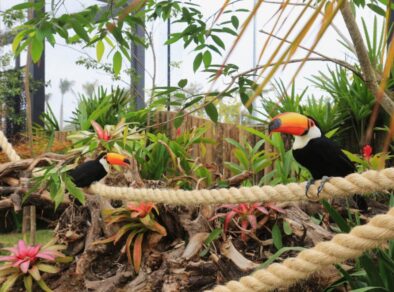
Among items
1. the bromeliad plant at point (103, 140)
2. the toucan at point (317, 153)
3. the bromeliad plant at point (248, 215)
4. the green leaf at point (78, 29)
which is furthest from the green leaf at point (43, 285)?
the green leaf at point (78, 29)

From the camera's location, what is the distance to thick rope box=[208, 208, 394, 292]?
0.65 m

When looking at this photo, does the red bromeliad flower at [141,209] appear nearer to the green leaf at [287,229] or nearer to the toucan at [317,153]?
the green leaf at [287,229]

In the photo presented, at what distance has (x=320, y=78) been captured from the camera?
156 inches

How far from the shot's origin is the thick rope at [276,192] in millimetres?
883

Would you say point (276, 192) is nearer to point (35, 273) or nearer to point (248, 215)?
point (248, 215)

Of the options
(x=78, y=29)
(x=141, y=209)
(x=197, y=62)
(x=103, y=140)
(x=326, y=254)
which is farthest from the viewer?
(x=141, y=209)

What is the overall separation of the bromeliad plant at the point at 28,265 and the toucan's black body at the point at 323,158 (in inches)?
50.3

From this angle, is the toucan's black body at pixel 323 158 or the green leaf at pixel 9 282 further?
the green leaf at pixel 9 282

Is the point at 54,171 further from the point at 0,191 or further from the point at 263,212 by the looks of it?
the point at 0,191

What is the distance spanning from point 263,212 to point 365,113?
201 centimetres

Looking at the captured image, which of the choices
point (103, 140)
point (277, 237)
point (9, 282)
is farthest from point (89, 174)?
point (277, 237)

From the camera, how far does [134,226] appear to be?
199 cm

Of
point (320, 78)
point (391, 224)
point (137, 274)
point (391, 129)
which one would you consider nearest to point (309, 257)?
point (391, 224)

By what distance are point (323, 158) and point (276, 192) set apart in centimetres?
36
